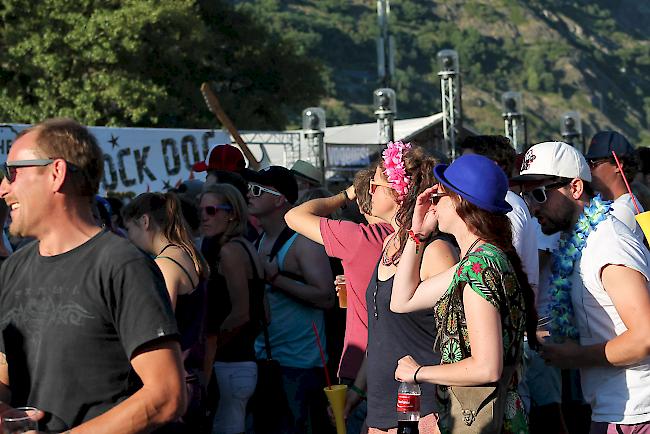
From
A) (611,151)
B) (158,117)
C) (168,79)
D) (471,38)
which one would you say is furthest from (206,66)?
(471,38)

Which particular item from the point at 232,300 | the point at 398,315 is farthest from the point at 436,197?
the point at 232,300

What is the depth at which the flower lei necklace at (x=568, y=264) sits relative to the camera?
12.6ft

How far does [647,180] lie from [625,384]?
3.86 metres

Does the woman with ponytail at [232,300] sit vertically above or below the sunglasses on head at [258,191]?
below

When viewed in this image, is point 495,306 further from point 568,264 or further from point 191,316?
point 191,316

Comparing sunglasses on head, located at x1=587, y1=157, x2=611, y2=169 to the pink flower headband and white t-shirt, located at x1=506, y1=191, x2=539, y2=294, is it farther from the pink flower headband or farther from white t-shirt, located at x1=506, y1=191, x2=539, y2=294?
the pink flower headband

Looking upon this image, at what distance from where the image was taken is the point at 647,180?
7.32 metres

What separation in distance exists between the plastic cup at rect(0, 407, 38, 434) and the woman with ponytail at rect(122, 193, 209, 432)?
122cm

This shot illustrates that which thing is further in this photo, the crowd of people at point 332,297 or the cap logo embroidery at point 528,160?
the cap logo embroidery at point 528,160

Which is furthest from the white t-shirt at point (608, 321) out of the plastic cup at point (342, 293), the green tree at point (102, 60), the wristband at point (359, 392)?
the green tree at point (102, 60)

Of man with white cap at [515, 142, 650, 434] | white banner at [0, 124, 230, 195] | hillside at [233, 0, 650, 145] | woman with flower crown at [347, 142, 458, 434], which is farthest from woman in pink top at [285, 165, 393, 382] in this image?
hillside at [233, 0, 650, 145]

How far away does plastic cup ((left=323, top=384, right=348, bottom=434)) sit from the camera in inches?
182

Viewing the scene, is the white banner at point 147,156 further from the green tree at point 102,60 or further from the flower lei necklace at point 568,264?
the green tree at point 102,60

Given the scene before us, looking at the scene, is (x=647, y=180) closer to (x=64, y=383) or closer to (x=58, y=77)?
(x=64, y=383)
